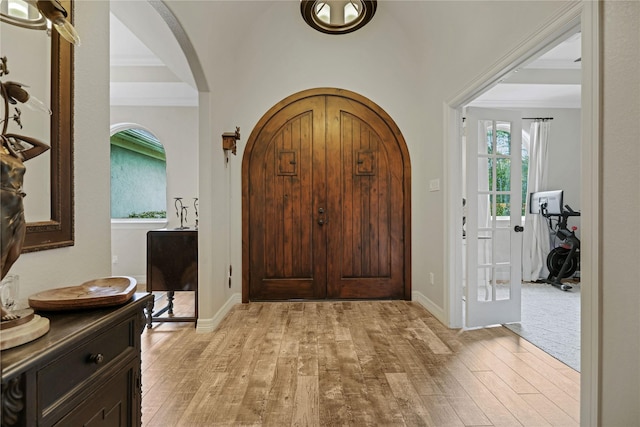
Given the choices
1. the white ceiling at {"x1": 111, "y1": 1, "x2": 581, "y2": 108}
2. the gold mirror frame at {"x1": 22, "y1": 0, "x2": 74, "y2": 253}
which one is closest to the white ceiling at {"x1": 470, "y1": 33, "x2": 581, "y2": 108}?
the white ceiling at {"x1": 111, "y1": 1, "x2": 581, "y2": 108}

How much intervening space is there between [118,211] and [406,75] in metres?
4.48

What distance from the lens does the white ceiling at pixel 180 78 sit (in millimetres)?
3574

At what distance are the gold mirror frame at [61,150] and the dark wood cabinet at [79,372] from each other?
39 cm

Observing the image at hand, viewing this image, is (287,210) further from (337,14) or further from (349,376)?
(337,14)

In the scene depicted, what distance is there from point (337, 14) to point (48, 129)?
3440 mm

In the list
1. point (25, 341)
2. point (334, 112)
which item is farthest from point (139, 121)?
point (25, 341)

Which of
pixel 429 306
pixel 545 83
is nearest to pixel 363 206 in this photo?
pixel 429 306

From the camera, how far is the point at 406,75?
393 centimetres

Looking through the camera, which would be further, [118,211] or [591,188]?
[118,211]

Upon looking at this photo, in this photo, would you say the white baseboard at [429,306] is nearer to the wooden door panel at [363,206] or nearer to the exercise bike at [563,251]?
the wooden door panel at [363,206]

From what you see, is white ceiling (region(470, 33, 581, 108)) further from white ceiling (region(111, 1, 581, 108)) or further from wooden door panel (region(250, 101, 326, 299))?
wooden door panel (region(250, 101, 326, 299))

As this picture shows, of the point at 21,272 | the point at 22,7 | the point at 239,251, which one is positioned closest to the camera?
the point at 22,7

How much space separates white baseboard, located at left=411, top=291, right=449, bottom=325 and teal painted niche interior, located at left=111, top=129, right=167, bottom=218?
3.75 m

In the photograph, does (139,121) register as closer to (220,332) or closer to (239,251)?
(239,251)
